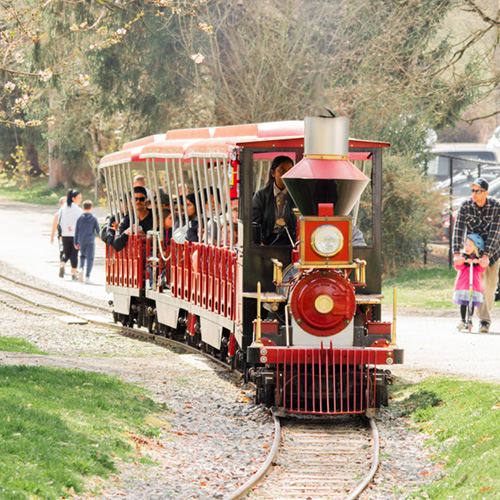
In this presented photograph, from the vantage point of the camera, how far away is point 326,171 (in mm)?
8594

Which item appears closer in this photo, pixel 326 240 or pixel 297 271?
pixel 326 240

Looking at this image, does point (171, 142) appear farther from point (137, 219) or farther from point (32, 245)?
point (32, 245)

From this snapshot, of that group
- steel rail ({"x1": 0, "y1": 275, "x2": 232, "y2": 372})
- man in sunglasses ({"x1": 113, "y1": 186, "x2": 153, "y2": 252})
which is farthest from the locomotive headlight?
man in sunglasses ({"x1": 113, "y1": 186, "x2": 153, "y2": 252})

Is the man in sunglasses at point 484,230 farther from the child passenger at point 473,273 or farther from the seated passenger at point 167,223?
the seated passenger at point 167,223

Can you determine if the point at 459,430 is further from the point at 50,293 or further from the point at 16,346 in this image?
the point at 50,293

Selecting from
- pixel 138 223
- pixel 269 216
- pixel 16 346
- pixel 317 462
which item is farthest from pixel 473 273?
pixel 317 462

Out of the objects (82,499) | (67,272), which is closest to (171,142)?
(82,499)

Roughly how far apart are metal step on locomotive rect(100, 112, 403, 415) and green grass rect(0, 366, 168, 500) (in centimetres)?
131

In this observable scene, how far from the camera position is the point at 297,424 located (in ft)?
30.8

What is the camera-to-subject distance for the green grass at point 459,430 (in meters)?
6.87

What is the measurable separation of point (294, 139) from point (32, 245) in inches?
962

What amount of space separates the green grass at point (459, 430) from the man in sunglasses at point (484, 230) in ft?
12.4

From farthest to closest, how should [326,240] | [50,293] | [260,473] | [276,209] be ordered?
[50,293] → [276,209] → [326,240] → [260,473]

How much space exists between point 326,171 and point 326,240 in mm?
600
